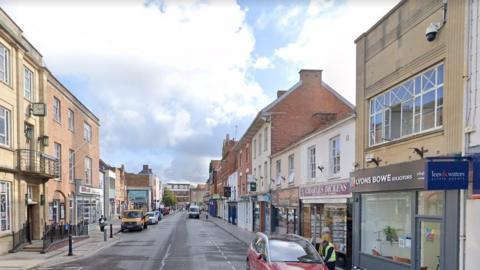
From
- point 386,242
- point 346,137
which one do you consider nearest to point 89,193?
point 346,137

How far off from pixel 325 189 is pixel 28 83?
17.5 m

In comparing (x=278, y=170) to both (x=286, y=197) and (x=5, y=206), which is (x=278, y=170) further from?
(x=5, y=206)

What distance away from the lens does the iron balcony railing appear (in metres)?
20.7

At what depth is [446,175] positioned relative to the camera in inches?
340

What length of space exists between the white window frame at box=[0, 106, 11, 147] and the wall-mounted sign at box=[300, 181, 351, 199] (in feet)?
47.5

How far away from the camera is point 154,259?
1767cm

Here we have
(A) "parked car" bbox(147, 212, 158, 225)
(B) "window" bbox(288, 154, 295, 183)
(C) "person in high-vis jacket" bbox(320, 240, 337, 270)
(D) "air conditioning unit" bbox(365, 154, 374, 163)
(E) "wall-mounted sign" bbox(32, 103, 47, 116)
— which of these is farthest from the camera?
(A) "parked car" bbox(147, 212, 158, 225)

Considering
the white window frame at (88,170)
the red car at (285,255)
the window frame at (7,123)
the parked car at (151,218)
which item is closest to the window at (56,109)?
the window frame at (7,123)

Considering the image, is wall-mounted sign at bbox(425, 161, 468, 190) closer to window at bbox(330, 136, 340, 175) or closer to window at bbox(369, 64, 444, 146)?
window at bbox(369, 64, 444, 146)

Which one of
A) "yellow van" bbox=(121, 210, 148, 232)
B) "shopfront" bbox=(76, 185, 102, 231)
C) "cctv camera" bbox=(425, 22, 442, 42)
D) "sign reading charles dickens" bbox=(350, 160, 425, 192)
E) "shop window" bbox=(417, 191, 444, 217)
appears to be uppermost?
"cctv camera" bbox=(425, 22, 442, 42)

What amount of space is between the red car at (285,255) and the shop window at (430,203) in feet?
9.47

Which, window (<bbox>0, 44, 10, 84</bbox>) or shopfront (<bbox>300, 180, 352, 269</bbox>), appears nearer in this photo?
shopfront (<bbox>300, 180, 352, 269</bbox>)

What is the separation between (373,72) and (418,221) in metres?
5.17

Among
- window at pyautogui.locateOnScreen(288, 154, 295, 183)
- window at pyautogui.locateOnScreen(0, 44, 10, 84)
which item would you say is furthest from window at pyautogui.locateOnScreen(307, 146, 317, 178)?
window at pyautogui.locateOnScreen(0, 44, 10, 84)
